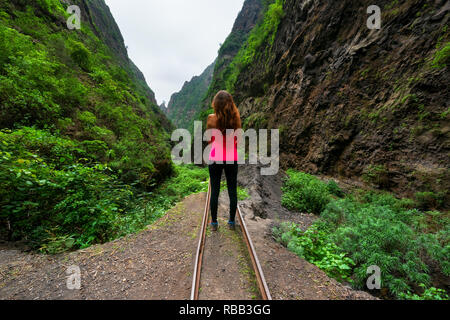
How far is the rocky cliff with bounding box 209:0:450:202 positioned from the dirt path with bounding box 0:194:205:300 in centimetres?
663

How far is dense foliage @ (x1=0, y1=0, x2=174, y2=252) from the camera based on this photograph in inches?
A: 108

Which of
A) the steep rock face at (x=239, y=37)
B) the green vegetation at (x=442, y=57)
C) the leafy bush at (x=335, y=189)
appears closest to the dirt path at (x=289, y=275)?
the leafy bush at (x=335, y=189)

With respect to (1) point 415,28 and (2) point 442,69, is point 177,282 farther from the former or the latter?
(1) point 415,28

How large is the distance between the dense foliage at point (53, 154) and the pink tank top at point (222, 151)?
2.27 m

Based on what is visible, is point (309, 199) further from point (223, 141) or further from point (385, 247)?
point (223, 141)

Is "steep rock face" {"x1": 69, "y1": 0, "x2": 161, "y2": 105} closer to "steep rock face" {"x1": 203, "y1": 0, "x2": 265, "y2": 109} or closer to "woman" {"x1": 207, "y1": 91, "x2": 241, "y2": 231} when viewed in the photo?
"steep rock face" {"x1": 203, "y1": 0, "x2": 265, "y2": 109}

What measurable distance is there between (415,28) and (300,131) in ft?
18.8

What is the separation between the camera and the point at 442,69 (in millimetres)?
4766

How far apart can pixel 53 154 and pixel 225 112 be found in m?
4.05

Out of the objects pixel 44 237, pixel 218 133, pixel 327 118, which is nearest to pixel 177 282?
pixel 218 133

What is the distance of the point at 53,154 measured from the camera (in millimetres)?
3697

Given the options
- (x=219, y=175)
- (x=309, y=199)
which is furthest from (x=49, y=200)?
(x=309, y=199)

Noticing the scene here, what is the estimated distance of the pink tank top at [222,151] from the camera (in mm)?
2830

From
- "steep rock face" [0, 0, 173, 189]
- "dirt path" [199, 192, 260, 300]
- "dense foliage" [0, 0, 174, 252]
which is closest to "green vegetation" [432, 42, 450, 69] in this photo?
"dirt path" [199, 192, 260, 300]
